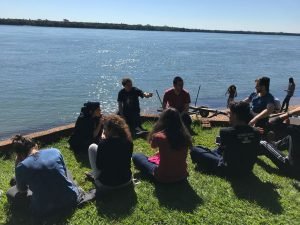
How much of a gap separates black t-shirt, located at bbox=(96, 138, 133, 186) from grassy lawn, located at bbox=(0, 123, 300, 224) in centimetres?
24

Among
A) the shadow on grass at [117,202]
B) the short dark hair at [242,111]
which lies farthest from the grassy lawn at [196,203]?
the short dark hair at [242,111]

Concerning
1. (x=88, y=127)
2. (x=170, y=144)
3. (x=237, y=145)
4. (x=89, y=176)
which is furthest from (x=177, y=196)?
(x=88, y=127)

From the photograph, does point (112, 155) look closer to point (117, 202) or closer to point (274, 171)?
point (117, 202)

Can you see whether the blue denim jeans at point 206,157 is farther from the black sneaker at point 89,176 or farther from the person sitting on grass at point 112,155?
the black sneaker at point 89,176

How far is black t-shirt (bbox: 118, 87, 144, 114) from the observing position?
10320 millimetres

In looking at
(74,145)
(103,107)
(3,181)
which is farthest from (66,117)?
(3,181)

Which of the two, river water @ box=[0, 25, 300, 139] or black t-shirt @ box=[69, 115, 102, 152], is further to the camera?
river water @ box=[0, 25, 300, 139]

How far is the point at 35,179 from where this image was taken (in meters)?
5.12

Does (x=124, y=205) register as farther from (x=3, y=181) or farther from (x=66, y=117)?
(x=66, y=117)

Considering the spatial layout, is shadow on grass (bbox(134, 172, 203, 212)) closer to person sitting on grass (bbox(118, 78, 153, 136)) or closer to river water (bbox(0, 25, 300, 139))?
person sitting on grass (bbox(118, 78, 153, 136))

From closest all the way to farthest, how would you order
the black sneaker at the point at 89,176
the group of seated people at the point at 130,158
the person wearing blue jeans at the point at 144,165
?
the group of seated people at the point at 130,158
the person wearing blue jeans at the point at 144,165
the black sneaker at the point at 89,176

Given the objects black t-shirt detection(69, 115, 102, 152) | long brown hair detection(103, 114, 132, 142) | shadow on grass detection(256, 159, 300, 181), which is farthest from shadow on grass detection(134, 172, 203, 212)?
black t-shirt detection(69, 115, 102, 152)

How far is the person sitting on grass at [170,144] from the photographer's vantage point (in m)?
5.93

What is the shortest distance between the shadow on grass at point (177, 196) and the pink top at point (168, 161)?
128 millimetres
